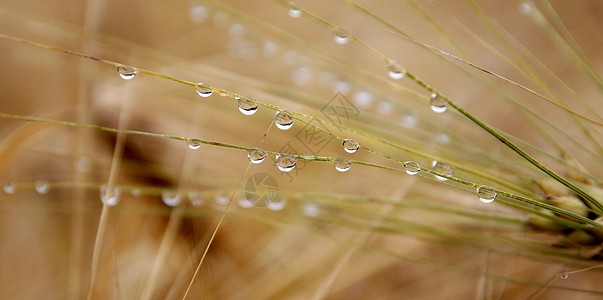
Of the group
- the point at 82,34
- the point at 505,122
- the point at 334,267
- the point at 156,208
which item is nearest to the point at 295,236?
the point at 334,267

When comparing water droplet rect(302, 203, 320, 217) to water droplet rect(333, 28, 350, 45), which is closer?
water droplet rect(333, 28, 350, 45)

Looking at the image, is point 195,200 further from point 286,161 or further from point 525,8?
point 525,8

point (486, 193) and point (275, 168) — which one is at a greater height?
point (275, 168)

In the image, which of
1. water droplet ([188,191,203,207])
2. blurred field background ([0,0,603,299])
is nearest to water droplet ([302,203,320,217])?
blurred field background ([0,0,603,299])

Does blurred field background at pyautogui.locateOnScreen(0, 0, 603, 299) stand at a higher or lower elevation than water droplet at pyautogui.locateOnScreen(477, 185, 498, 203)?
higher

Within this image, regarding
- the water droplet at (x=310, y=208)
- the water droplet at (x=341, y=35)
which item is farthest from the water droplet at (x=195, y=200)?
the water droplet at (x=341, y=35)

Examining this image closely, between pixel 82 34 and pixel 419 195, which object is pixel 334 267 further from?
pixel 82 34

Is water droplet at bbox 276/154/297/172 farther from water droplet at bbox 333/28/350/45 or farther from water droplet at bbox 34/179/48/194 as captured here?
water droplet at bbox 34/179/48/194

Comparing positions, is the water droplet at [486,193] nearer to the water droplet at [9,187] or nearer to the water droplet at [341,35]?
the water droplet at [341,35]

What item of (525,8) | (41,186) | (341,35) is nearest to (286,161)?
(341,35)
